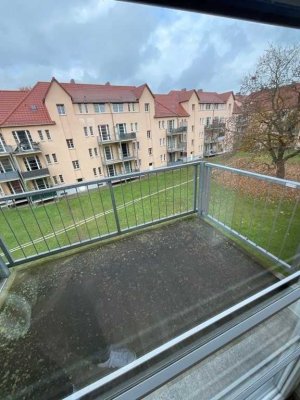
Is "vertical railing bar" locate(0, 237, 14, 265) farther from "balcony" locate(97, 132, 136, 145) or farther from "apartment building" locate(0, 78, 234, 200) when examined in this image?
"balcony" locate(97, 132, 136, 145)

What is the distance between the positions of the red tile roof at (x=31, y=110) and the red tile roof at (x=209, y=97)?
106 cm

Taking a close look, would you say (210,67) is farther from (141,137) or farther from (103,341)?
(103,341)

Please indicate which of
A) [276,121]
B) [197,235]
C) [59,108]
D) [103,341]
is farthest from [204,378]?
[276,121]

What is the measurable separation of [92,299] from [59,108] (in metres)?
1.28

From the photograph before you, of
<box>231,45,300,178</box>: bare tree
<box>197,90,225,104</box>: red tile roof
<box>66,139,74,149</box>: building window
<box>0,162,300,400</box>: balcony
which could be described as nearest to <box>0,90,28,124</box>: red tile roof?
<box>66,139,74,149</box>: building window

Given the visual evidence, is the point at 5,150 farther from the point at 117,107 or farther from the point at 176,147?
the point at 176,147

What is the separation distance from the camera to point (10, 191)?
1.34m

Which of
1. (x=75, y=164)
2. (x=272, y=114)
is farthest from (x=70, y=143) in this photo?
(x=272, y=114)

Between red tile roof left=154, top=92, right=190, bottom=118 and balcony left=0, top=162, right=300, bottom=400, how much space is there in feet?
1.85

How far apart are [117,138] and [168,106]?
498 mm

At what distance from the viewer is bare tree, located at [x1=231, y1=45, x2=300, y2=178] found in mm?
1723

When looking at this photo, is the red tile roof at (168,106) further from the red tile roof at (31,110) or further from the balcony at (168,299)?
the red tile roof at (31,110)

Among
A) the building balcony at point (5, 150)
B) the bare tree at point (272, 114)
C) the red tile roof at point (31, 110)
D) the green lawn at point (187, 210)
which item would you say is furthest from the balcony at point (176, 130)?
the building balcony at point (5, 150)

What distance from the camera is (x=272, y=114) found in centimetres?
184
